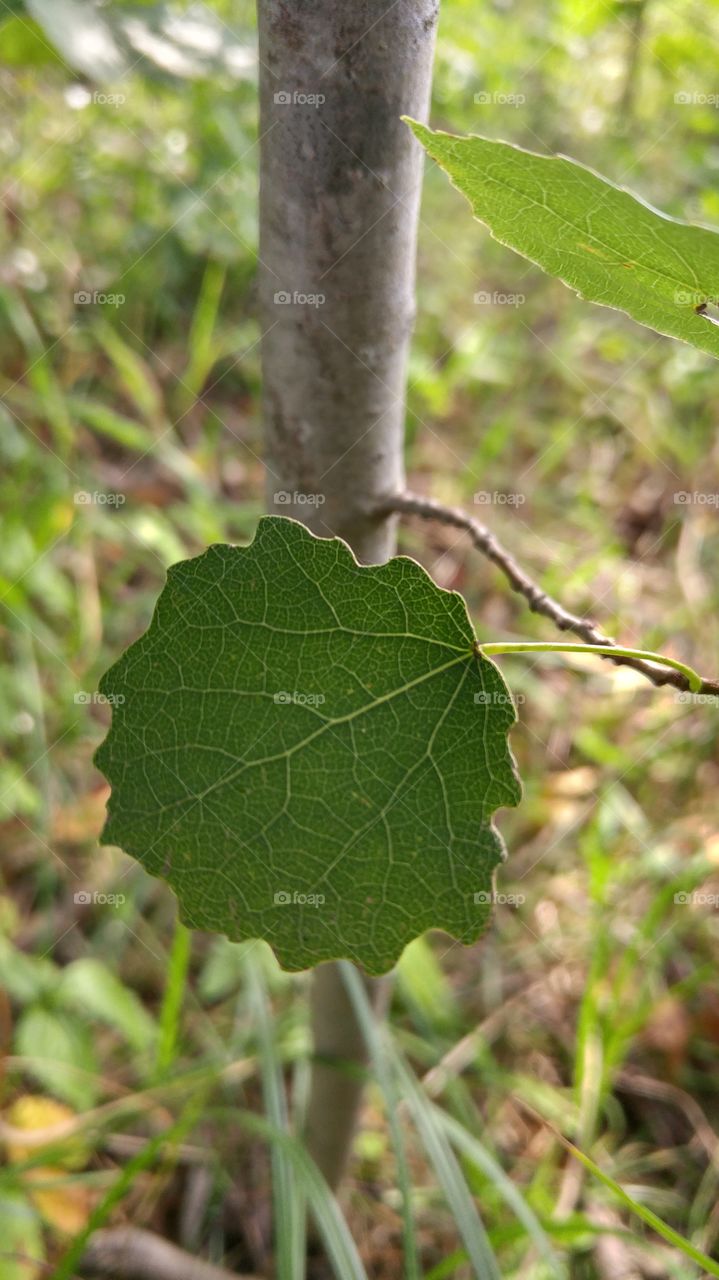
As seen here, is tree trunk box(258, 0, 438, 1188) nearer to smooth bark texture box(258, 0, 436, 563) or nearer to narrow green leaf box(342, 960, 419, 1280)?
smooth bark texture box(258, 0, 436, 563)

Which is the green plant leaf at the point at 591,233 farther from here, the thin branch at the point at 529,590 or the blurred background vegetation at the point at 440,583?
the blurred background vegetation at the point at 440,583

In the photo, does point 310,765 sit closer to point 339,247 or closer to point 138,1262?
point 339,247

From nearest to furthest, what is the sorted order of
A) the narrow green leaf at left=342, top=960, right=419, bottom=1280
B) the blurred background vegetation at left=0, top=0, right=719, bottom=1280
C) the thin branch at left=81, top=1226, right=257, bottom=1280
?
the narrow green leaf at left=342, top=960, right=419, bottom=1280 < the thin branch at left=81, top=1226, right=257, bottom=1280 < the blurred background vegetation at left=0, top=0, right=719, bottom=1280

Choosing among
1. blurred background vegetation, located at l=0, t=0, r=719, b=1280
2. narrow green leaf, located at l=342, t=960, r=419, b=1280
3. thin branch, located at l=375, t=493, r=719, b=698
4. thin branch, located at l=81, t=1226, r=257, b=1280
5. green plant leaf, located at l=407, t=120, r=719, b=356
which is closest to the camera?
green plant leaf, located at l=407, t=120, r=719, b=356

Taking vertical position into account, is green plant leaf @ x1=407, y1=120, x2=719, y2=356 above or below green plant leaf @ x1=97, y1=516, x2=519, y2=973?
above

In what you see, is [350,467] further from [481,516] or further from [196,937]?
[481,516]

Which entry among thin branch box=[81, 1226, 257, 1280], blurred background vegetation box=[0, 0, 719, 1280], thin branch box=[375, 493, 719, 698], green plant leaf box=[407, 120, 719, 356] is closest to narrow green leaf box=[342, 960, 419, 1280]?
blurred background vegetation box=[0, 0, 719, 1280]

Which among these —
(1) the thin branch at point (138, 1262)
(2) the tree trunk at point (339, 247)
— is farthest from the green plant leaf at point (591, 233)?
(1) the thin branch at point (138, 1262)

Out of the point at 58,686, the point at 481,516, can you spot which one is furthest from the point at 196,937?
the point at 481,516

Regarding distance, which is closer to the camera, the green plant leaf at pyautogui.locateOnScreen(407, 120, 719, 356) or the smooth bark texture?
the green plant leaf at pyautogui.locateOnScreen(407, 120, 719, 356)
